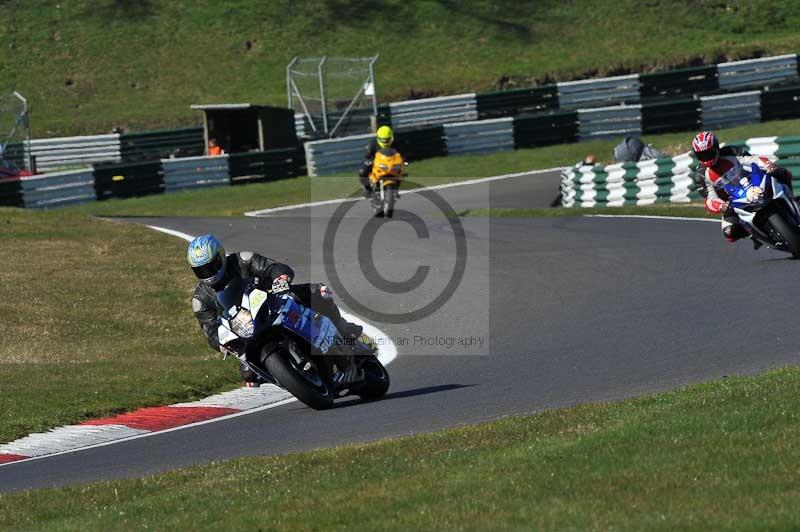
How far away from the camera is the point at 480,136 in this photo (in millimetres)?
34594

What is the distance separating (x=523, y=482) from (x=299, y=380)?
3.64 metres

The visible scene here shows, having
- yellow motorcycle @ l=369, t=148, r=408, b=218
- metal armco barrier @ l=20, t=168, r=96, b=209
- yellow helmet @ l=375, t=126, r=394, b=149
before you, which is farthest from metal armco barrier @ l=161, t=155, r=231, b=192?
yellow helmet @ l=375, t=126, r=394, b=149

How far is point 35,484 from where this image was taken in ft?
27.2

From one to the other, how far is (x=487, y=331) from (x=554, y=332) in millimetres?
864

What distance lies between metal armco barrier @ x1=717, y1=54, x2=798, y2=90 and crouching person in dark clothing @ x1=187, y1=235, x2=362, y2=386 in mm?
28346

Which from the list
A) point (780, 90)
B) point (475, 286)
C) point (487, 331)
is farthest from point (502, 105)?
point (487, 331)

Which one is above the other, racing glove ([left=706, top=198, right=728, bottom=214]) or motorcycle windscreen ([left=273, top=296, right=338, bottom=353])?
racing glove ([left=706, top=198, right=728, bottom=214])

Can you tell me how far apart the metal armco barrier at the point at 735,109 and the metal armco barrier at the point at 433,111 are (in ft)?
21.9

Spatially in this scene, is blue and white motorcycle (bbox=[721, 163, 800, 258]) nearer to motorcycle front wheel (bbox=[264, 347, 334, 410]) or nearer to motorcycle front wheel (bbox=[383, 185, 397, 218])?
motorcycle front wheel (bbox=[264, 347, 334, 410])

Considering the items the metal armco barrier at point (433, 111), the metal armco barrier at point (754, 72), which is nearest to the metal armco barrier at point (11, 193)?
the metal armco barrier at point (433, 111)

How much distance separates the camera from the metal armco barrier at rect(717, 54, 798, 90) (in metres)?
36.4

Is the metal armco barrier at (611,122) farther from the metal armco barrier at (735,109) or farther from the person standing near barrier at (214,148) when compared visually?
the person standing near barrier at (214,148)

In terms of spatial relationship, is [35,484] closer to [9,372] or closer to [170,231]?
[9,372]

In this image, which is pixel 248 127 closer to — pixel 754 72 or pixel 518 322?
pixel 754 72
